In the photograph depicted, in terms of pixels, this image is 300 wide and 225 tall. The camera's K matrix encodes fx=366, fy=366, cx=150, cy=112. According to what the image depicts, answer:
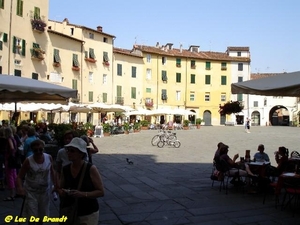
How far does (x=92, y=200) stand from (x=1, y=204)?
3833 mm

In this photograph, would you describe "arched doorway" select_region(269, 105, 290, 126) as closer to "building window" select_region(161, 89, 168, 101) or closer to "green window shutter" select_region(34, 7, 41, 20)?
"building window" select_region(161, 89, 168, 101)

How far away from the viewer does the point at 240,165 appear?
8141 mm

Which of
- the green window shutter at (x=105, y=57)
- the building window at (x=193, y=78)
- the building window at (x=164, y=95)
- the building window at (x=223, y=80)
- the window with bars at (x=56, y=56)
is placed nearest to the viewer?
the window with bars at (x=56, y=56)

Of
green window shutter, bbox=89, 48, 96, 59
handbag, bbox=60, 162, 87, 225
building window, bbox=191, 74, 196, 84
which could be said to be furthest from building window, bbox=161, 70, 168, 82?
handbag, bbox=60, 162, 87, 225

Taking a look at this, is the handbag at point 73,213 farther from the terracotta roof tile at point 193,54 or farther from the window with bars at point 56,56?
the terracotta roof tile at point 193,54

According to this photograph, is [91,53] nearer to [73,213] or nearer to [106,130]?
[106,130]

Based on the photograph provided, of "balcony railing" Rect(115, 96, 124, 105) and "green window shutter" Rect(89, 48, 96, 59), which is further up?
"green window shutter" Rect(89, 48, 96, 59)

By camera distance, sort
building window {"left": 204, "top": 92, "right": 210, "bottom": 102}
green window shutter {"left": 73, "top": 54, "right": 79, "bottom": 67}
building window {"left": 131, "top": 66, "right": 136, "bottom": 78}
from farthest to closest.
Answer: building window {"left": 204, "top": 92, "right": 210, "bottom": 102}
building window {"left": 131, "top": 66, "right": 136, "bottom": 78}
green window shutter {"left": 73, "top": 54, "right": 79, "bottom": 67}

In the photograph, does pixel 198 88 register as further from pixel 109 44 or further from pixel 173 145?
pixel 173 145

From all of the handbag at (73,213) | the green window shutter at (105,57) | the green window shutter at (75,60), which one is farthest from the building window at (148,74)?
the handbag at (73,213)

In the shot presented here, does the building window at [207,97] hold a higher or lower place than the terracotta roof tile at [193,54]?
lower

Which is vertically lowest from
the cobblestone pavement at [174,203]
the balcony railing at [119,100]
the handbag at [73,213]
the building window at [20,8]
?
the cobblestone pavement at [174,203]

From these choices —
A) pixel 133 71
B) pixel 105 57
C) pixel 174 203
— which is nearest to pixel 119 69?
pixel 133 71

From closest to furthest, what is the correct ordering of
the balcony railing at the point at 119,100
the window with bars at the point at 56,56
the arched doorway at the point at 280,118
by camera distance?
the window with bars at the point at 56,56
the balcony railing at the point at 119,100
the arched doorway at the point at 280,118
